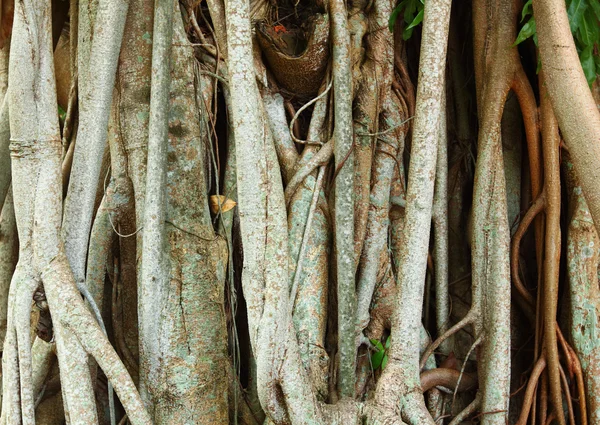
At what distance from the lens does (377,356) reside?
9.00ft

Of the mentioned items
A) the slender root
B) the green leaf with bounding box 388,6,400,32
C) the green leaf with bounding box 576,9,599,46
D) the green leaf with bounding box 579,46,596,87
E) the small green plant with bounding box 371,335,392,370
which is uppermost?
the green leaf with bounding box 388,6,400,32

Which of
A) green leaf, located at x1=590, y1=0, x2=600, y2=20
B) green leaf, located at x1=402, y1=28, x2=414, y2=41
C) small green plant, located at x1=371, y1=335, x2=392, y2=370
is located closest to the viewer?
green leaf, located at x1=590, y1=0, x2=600, y2=20

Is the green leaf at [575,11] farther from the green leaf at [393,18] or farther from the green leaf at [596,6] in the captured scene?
the green leaf at [393,18]

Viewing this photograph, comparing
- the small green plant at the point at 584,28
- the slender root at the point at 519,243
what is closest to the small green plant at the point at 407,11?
the small green plant at the point at 584,28

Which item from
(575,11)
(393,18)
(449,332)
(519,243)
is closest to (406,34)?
(393,18)

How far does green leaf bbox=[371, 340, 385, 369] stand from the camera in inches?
108

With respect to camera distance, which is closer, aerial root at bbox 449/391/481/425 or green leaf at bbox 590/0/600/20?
green leaf at bbox 590/0/600/20

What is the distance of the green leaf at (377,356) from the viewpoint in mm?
2734

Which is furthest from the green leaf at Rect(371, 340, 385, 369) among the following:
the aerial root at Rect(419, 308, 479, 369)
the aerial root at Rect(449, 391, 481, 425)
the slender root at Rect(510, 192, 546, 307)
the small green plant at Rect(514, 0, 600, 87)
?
the small green plant at Rect(514, 0, 600, 87)

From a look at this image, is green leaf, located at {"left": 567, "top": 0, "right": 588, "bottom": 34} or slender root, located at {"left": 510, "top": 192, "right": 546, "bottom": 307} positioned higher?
green leaf, located at {"left": 567, "top": 0, "right": 588, "bottom": 34}

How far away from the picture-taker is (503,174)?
2916 mm

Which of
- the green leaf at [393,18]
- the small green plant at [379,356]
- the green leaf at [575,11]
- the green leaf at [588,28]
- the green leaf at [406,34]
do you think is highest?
the green leaf at [393,18]

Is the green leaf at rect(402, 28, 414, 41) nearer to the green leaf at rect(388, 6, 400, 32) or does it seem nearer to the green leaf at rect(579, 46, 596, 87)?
the green leaf at rect(388, 6, 400, 32)

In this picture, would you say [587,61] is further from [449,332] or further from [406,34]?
[449,332]
